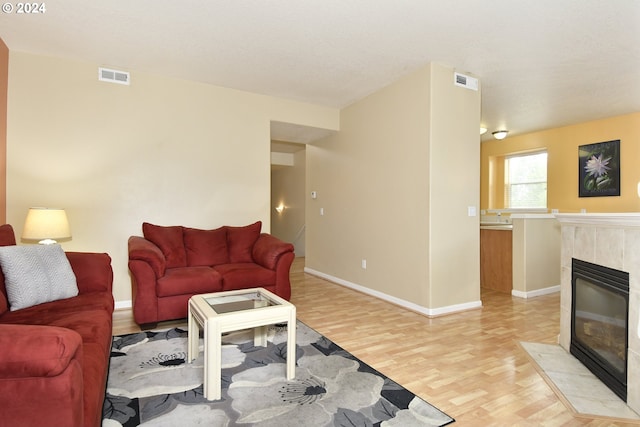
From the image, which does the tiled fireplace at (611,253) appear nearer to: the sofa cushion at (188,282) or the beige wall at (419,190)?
the beige wall at (419,190)

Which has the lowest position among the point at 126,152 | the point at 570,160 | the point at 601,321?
the point at 601,321

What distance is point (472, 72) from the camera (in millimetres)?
3855

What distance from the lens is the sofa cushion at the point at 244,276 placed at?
11.3 feet

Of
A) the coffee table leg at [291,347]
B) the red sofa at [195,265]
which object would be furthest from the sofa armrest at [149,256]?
the coffee table leg at [291,347]

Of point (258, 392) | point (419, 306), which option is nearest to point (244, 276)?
point (258, 392)

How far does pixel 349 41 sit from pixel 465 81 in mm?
1516

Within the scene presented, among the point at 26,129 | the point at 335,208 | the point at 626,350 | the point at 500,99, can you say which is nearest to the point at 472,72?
the point at 500,99

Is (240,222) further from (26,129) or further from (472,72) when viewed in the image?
(472,72)

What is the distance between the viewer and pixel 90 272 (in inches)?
105

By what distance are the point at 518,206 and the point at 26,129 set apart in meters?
7.64

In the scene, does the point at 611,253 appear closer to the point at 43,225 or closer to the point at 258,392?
the point at 258,392

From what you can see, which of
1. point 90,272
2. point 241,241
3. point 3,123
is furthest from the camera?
point 241,241

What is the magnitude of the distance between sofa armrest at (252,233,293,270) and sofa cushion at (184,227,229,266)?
14.7 inches

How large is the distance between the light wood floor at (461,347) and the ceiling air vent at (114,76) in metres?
2.52
